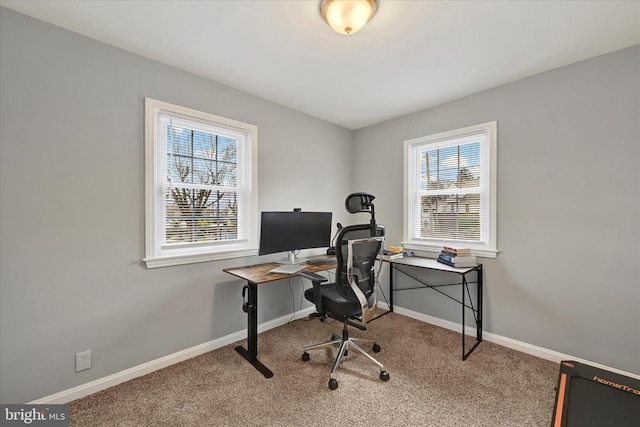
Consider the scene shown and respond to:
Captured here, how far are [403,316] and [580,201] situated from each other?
83.8 inches

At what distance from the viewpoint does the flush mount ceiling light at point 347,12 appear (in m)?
1.54

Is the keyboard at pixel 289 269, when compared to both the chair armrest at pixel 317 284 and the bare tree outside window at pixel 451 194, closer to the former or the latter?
the chair armrest at pixel 317 284

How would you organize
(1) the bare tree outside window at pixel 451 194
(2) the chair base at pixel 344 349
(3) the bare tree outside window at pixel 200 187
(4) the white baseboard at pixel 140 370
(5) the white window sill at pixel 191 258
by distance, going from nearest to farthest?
(4) the white baseboard at pixel 140 370, (2) the chair base at pixel 344 349, (5) the white window sill at pixel 191 258, (3) the bare tree outside window at pixel 200 187, (1) the bare tree outside window at pixel 451 194

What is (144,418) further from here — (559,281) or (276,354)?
(559,281)

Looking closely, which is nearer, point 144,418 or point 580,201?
point 144,418

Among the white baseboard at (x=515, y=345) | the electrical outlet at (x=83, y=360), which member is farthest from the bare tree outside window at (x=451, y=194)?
the electrical outlet at (x=83, y=360)

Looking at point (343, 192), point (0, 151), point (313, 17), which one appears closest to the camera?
point (0, 151)

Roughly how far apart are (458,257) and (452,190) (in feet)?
2.72

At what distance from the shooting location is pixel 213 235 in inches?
104

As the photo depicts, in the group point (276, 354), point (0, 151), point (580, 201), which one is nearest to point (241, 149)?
point (0, 151)

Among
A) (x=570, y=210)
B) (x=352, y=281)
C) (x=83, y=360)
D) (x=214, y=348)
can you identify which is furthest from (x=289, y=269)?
(x=570, y=210)

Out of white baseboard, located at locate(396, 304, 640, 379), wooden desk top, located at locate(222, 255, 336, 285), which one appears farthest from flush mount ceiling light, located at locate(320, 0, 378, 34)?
white baseboard, located at locate(396, 304, 640, 379)

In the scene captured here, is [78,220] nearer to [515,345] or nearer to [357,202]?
[357,202]

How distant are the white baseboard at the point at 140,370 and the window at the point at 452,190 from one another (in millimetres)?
2182
